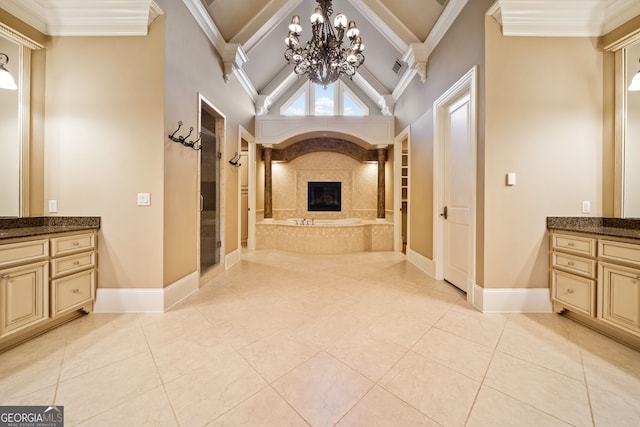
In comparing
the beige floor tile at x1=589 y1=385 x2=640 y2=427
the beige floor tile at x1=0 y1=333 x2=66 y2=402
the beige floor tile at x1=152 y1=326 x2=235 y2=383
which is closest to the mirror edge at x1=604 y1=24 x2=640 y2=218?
the beige floor tile at x1=589 y1=385 x2=640 y2=427

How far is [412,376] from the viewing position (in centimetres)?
148

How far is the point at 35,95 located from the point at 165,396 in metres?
2.93

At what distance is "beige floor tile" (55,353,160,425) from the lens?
4.05ft

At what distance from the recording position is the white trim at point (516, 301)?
2.38 m

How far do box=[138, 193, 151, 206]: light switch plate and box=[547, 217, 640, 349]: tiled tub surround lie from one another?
3832 millimetres

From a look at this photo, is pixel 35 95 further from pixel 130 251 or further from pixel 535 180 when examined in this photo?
pixel 535 180

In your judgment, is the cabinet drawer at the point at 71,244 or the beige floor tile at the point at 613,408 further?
the cabinet drawer at the point at 71,244

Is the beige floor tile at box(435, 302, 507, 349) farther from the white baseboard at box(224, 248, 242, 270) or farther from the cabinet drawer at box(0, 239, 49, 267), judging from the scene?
the cabinet drawer at box(0, 239, 49, 267)

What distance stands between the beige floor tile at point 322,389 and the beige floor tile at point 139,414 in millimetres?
538

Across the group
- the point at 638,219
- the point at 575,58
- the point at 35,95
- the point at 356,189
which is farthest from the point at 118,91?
the point at 356,189

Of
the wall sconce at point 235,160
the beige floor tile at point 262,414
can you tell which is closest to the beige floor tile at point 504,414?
the beige floor tile at point 262,414

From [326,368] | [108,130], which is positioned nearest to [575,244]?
[326,368]

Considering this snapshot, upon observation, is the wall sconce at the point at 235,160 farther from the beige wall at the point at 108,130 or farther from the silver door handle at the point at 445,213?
the silver door handle at the point at 445,213

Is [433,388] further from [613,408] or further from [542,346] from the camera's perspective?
[542,346]
